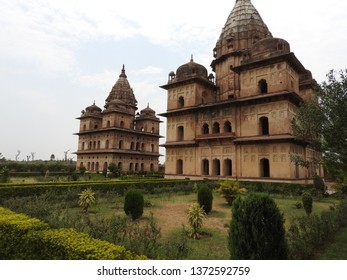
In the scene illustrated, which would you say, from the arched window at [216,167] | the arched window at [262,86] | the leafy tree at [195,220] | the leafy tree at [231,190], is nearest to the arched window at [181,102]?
the arched window at [216,167]

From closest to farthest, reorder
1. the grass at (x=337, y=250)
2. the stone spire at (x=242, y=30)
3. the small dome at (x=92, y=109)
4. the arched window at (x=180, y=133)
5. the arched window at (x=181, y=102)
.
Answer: the grass at (x=337, y=250) → the stone spire at (x=242, y=30) → the arched window at (x=180, y=133) → the arched window at (x=181, y=102) → the small dome at (x=92, y=109)

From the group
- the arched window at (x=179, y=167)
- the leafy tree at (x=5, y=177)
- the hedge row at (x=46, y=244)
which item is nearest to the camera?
the hedge row at (x=46, y=244)

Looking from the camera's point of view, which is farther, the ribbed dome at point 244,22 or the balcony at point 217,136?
the ribbed dome at point 244,22

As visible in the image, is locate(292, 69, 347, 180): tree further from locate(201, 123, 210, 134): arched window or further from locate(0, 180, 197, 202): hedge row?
locate(201, 123, 210, 134): arched window

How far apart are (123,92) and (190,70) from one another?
70.2 feet

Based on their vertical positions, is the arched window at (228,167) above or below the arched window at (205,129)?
below

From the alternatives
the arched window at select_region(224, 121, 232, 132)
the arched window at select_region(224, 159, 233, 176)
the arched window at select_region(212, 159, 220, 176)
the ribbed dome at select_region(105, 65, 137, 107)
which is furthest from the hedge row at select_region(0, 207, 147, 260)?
the ribbed dome at select_region(105, 65, 137, 107)

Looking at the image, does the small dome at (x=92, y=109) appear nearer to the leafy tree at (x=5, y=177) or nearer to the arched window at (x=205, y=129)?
the leafy tree at (x=5, y=177)

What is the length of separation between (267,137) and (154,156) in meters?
27.9

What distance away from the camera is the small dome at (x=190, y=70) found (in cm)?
2913

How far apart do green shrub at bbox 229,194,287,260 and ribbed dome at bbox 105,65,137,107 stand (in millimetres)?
43070

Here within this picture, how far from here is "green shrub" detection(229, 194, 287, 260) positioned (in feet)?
14.3

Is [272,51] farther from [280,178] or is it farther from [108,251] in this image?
[108,251]

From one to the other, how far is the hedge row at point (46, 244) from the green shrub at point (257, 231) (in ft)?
5.95
